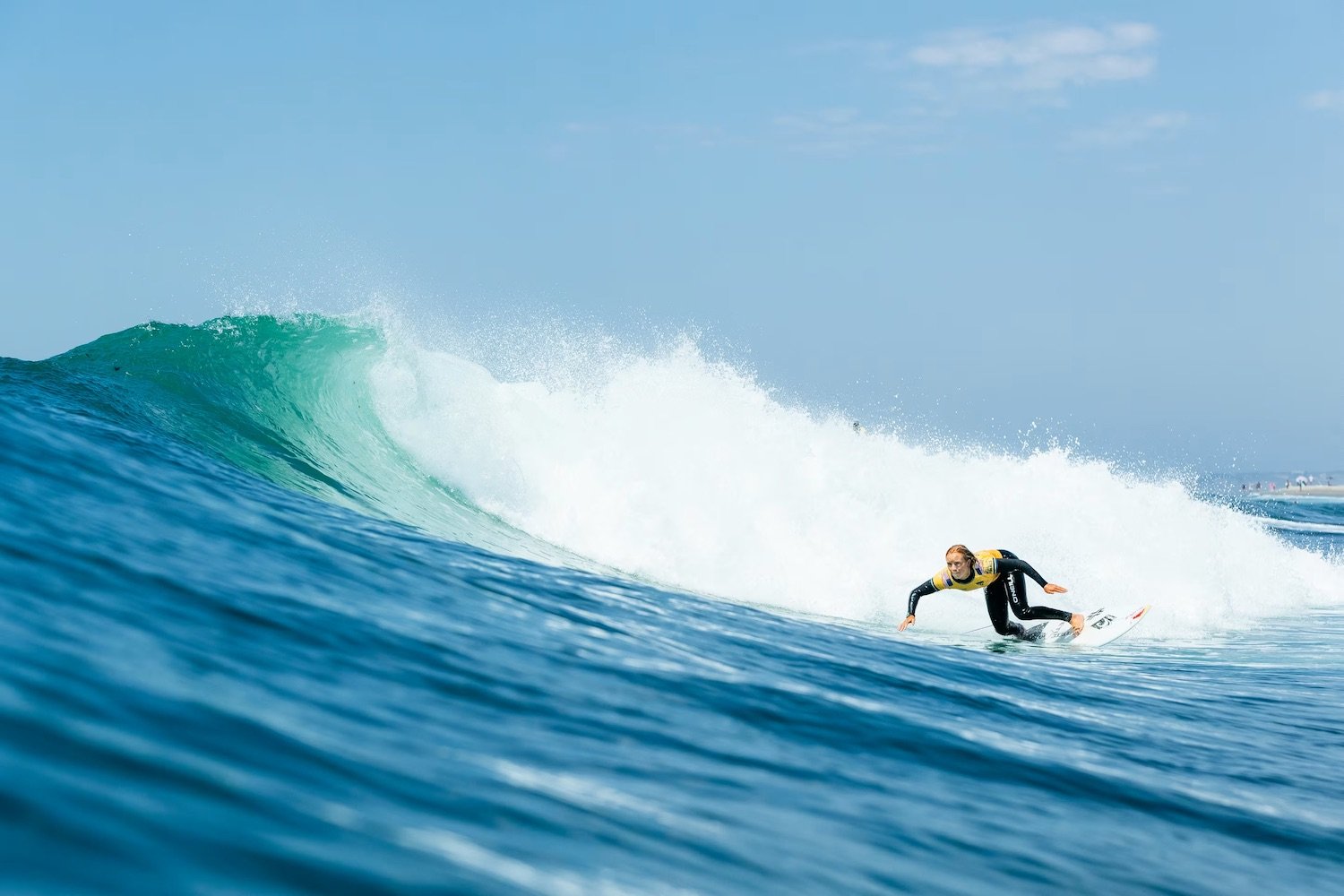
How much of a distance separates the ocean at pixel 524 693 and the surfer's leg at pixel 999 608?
0.20m

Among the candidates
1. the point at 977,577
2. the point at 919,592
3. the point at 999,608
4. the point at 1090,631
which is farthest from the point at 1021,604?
the point at 919,592

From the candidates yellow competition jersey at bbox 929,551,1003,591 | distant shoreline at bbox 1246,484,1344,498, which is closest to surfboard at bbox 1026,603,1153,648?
yellow competition jersey at bbox 929,551,1003,591

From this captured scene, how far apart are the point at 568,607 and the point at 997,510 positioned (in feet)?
41.7

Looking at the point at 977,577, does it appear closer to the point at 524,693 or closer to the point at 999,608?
the point at 999,608

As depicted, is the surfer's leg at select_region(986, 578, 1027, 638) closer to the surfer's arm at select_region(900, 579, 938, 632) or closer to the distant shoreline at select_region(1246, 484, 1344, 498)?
the surfer's arm at select_region(900, 579, 938, 632)

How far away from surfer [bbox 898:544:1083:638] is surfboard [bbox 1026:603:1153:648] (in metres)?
0.09

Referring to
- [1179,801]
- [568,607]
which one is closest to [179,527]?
[568,607]

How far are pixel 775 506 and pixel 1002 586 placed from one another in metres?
4.04

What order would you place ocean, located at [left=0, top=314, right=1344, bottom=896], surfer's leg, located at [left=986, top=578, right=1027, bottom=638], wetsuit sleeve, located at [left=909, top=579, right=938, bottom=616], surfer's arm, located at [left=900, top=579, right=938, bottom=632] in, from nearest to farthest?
1. ocean, located at [left=0, top=314, right=1344, bottom=896]
2. surfer's arm, located at [left=900, top=579, right=938, bottom=632]
3. wetsuit sleeve, located at [left=909, top=579, right=938, bottom=616]
4. surfer's leg, located at [left=986, top=578, right=1027, bottom=638]

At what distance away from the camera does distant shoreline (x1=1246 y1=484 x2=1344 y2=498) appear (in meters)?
77.4

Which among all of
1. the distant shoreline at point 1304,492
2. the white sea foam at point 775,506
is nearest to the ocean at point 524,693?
the white sea foam at point 775,506

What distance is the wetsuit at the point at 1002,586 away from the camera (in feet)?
37.4

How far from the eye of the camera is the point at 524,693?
4879 millimetres

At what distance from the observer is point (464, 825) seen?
316 centimetres
